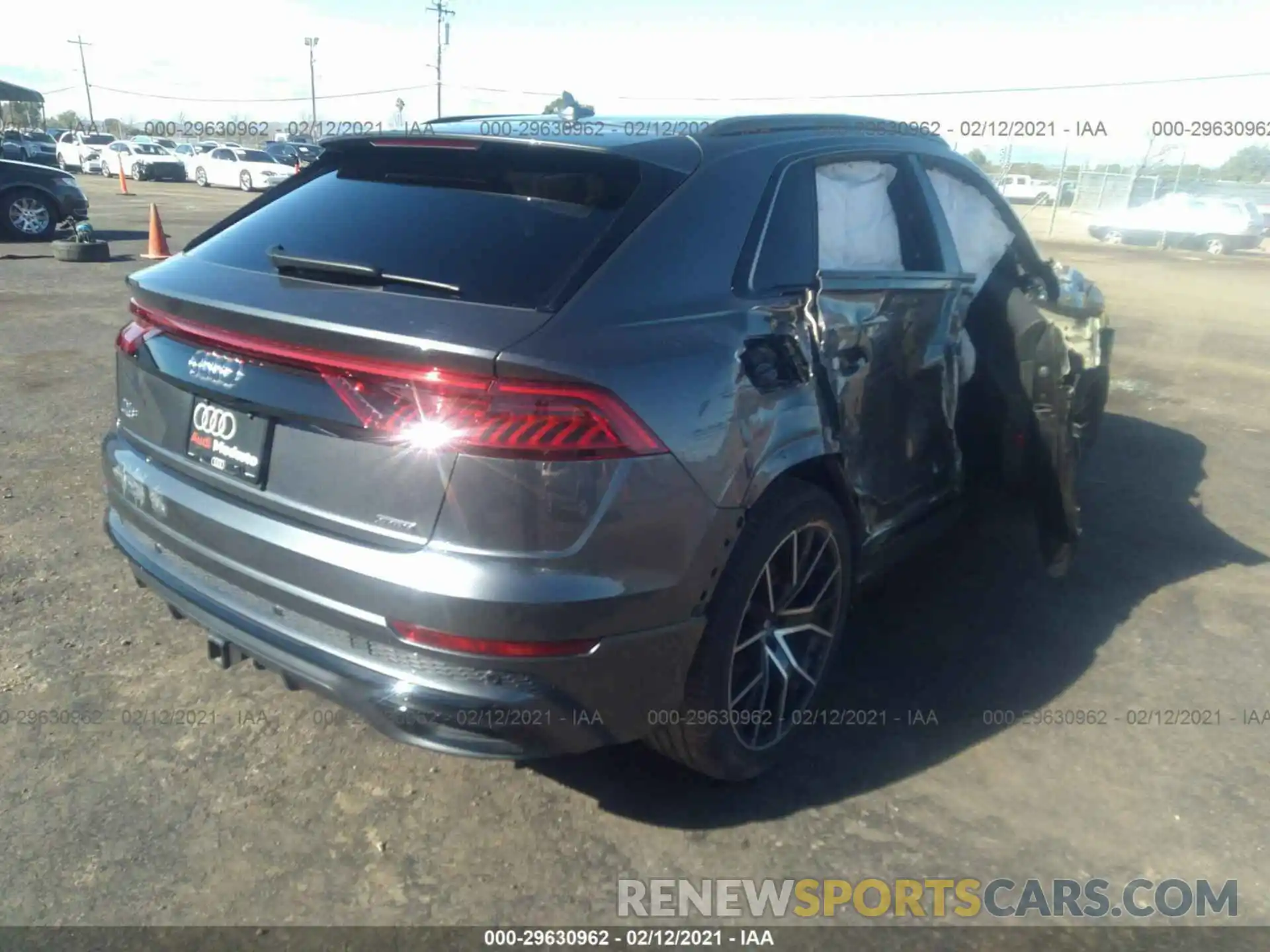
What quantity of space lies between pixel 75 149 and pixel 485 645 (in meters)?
45.8

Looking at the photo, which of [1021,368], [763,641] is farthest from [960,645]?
[763,641]

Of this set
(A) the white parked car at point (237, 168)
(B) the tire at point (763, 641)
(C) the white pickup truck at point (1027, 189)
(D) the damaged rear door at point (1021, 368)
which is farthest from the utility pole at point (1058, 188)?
(B) the tire at point (763, 641)

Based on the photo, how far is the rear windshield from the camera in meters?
2.34

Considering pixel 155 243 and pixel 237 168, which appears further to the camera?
pixel 237 168

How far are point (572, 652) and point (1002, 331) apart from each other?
2.61 metres

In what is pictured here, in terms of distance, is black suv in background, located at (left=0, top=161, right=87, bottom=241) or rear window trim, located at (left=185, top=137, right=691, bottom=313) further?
black suv in background, located at (left=0, top=161, right=87, bottom=241)

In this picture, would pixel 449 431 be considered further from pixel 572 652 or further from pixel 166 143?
pixel 166 143

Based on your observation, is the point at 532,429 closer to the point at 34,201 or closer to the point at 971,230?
the point at 971,230

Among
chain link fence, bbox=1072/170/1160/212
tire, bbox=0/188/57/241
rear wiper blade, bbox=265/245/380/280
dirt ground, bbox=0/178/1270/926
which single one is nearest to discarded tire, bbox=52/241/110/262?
tire, bbox=0/188/57/241

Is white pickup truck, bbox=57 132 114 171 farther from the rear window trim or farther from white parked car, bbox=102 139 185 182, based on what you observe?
the rear window trim

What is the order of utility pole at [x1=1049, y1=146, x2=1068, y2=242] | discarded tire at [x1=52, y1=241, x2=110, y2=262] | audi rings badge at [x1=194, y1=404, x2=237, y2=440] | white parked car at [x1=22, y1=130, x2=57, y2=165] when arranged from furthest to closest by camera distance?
white parked car at [x1=22, y1=130, x2=57, y2=165] < utility pole at [x1=1049, y1=146, x2=1068, y2=242] < discarded tire at [x1=52, y1=241, x2=110, y2=262] < audi rings badge at [x1=194, y1=404, x2=237, y2=440]

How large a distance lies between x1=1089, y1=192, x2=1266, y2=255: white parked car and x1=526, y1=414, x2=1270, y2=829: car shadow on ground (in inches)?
893

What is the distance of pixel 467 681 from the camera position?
2184 mm

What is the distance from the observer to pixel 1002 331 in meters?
3.96
